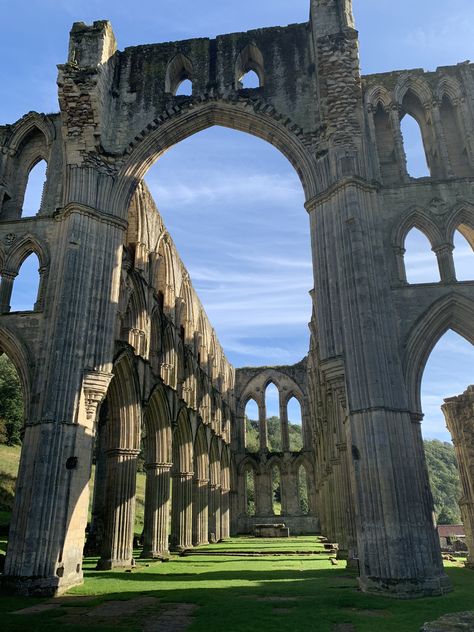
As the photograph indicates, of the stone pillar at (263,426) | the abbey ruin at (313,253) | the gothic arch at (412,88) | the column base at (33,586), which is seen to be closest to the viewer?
A: the column base at (33,586)

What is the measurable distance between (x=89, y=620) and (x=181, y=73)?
15416 millimetres

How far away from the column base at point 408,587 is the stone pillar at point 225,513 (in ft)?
83.2

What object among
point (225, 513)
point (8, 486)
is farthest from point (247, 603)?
point (225, 513)

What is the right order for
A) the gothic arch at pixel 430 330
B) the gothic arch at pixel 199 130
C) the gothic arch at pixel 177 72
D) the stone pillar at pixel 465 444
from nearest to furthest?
1. the gothic arch at pixel 430 330
2. the gothic arch at pixel 199 130
3. the stone pillar at pixel 465 444
4. the gothic arch at pixel 177 72

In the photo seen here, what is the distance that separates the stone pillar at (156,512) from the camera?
19078 millimetres

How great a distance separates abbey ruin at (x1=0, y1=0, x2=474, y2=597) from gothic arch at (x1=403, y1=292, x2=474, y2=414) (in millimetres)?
35

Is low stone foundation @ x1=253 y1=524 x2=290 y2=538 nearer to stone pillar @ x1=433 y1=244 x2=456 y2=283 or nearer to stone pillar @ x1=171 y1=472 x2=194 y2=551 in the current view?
stone pillar @ x1=171 y1=472 x2=194 y2=551

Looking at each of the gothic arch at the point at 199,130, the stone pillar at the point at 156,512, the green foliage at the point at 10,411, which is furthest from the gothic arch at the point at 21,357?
the green foliage at the point at 10,411

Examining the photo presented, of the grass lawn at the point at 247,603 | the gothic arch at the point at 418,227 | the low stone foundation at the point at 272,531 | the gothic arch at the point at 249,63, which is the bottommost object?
the grass lawn at the point at 247,603

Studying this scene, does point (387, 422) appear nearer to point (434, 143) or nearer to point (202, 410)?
point (434, 143)

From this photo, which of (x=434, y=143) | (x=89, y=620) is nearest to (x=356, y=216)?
(x=434, y=143)

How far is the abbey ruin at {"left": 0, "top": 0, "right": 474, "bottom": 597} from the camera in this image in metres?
10.6

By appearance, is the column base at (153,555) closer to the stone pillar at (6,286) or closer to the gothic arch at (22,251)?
the stone pillar at (6,286)

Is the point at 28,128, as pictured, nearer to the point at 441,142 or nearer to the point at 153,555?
the point at 441,142
